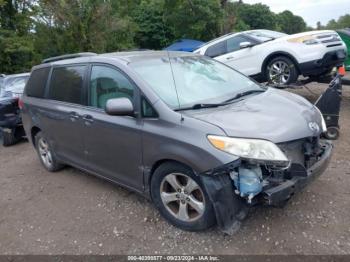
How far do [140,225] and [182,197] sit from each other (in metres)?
0.68

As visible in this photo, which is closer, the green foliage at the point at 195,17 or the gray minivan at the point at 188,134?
the gray minivan at the point at 188,134

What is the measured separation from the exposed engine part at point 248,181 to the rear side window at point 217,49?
6.59 m

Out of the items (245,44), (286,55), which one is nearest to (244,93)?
(286,55)

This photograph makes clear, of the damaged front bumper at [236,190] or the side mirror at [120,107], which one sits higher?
the side mirror at [120,107]

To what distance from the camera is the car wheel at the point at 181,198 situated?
328 cm

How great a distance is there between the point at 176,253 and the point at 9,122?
6639 millimetres

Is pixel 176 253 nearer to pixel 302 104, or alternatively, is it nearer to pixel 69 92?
pixel 302 104

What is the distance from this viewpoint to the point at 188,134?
323 centimetres

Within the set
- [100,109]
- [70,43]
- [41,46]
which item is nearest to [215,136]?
[100,109]

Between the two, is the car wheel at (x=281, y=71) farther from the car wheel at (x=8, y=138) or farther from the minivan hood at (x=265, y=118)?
the car wheel at (x=8, y=138)

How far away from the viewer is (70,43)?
54.9ft

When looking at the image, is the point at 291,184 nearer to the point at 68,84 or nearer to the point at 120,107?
the point at 120,107

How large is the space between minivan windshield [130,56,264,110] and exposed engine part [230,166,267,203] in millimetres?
905

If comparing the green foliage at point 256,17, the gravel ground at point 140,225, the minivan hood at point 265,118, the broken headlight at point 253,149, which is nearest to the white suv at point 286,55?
the gravel ground at point 140,225
